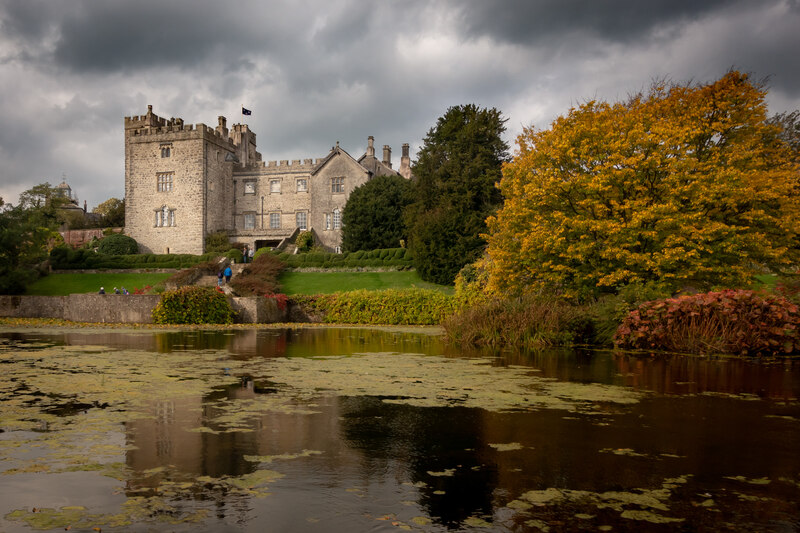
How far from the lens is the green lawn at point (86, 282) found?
3931 cm

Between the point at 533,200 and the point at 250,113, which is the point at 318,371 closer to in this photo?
the point at 533,200

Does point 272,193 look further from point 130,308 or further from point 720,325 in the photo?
point 720,325

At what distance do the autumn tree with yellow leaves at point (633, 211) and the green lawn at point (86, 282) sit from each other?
28.3m

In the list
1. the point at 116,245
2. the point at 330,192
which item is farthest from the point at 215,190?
the point at 330,192

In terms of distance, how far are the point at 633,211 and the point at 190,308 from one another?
1648 centimetres

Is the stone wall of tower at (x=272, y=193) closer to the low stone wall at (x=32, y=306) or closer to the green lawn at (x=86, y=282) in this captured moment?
the green lawn at (x=86, y=282)

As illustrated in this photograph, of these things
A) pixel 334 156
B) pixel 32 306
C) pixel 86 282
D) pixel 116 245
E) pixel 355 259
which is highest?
pixel 334 156

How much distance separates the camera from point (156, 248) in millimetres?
57281

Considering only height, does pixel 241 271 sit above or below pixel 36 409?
above

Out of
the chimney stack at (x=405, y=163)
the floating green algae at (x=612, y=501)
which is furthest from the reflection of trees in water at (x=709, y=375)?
the chimney stack at (x=405, y=163)

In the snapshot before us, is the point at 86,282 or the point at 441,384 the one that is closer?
the point at 441,384

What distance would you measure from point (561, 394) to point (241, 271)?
1366 inches

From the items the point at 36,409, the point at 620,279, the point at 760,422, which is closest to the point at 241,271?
the point at 620,279

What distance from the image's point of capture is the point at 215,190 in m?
58.9
